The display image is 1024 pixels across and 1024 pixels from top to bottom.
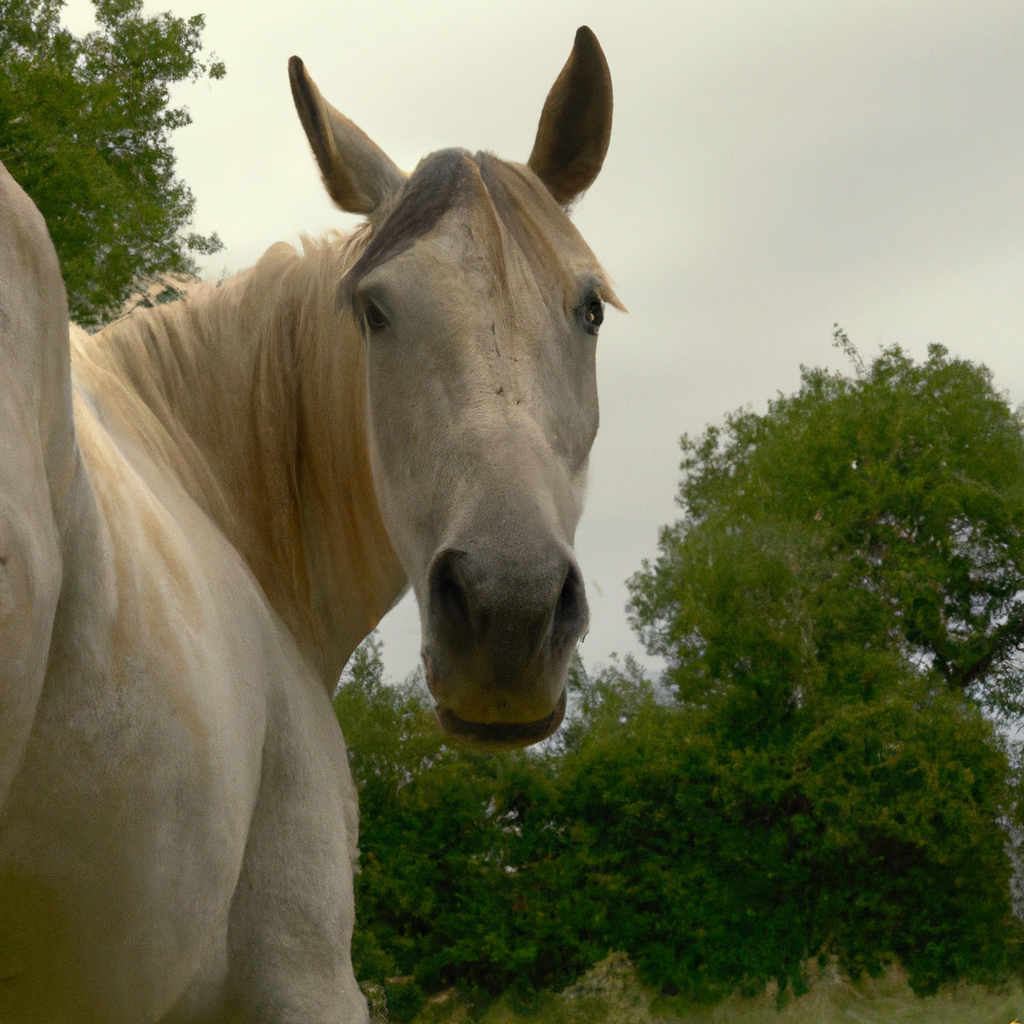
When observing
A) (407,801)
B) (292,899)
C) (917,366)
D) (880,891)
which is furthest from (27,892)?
(917,366)

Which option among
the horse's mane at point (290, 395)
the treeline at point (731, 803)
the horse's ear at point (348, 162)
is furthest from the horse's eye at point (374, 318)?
the treeline at point (731, 803)

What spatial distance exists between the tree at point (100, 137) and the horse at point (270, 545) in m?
9.10

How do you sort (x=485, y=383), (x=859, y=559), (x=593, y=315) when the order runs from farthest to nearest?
(x=859, y=559) → (x=593, y=315) → (x=485, y=383)

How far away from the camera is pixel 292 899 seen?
2018 mm

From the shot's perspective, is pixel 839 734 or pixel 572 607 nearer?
pixel 572 607

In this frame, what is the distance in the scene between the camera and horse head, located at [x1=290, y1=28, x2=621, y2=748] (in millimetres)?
1749

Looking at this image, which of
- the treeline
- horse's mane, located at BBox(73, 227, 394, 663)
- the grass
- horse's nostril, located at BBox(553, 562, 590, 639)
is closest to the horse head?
horse's nostril, located at BBox(553, 562, 590, 639)

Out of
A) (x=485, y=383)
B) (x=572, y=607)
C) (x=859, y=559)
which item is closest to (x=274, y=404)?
(x=485, y=383)

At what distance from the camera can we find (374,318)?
87.9 inches

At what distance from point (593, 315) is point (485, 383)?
1.68ft

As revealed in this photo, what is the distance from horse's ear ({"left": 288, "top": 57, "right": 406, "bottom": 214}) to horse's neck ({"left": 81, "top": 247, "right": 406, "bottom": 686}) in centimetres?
24

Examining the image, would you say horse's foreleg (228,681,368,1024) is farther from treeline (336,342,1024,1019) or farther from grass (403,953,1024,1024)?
grass (403,953,1024,1024)

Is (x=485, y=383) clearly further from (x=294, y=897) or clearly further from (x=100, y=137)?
(x=100, y=137)

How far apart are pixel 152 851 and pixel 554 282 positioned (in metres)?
1.41
